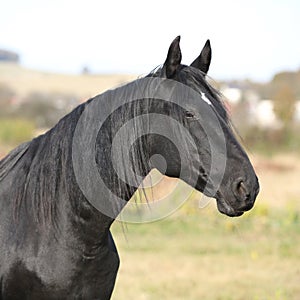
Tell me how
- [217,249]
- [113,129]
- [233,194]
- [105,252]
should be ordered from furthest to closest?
[217,249] → [105,252] → [113,129] → [233,194]

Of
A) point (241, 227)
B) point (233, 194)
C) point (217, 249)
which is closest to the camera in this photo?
point (233, 194)

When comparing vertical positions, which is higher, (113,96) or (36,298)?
(113,96)

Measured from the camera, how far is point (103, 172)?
2.85m

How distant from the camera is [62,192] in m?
2.96

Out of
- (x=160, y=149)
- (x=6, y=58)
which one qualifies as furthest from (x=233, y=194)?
(x=6, y=58)

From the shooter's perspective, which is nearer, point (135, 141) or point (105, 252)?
point (135, 141)

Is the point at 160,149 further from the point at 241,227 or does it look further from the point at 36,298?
the point at 241,227

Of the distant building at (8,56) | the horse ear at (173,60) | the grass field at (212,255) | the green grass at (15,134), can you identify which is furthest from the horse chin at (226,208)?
the distant building at (8,56)

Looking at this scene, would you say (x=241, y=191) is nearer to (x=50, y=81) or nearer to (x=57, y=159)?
(x=57, y=159)

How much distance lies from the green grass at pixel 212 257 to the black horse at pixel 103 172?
200 cm

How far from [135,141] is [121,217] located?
0.41 meters

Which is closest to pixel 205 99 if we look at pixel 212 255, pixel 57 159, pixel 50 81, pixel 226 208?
pixel 226 208

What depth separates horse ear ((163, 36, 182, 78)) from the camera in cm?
266

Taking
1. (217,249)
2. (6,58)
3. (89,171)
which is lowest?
(217,249)
